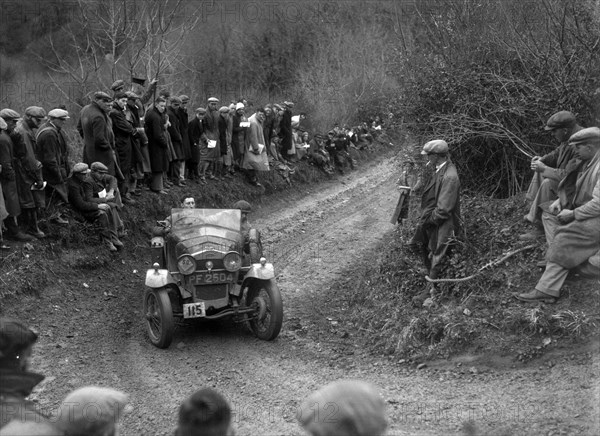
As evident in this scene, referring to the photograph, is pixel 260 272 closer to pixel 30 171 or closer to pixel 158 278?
pixel 158 278

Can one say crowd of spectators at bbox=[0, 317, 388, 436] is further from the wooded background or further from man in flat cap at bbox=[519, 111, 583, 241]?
the wooded background

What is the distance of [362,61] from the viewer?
109 feet

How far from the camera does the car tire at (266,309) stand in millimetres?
9055

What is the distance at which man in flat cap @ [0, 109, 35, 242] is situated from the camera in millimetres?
10305

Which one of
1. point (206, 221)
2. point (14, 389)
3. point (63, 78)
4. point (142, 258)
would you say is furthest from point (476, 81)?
point (63, 78)

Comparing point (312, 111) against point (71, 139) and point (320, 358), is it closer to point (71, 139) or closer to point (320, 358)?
point (71, 139)

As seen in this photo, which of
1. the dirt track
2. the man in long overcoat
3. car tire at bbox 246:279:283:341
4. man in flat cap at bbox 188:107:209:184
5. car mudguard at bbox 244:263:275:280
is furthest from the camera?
man in flat cap at bbox 188:107:209:184

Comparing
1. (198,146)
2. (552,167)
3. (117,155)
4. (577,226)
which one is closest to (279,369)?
(577,226)

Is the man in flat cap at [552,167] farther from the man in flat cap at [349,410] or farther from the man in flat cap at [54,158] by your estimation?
the man in flat cap at [54,158]

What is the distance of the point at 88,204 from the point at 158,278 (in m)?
3.30

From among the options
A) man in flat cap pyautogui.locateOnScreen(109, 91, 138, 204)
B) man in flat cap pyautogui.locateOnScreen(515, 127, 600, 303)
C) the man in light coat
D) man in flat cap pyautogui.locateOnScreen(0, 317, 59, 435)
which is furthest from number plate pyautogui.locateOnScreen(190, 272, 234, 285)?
the man in light coat

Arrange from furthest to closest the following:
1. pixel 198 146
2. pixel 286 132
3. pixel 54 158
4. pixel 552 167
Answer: pixel 286 132 → pixel 198 146 → pixel 54 158 → pixel 552 167

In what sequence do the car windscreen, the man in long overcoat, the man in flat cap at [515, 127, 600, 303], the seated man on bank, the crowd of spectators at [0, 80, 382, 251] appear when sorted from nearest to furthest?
the man in flat cap at [515, 127, 600, 303]
the car windscreen
the crowd of spectators at [0, 80, 382, 251]
the seated man on bank
the man in long overcoat

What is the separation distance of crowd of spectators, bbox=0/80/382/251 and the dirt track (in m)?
1.15
